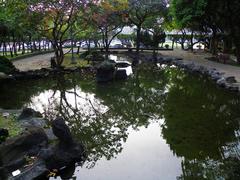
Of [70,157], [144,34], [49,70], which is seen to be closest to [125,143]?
[70,157]

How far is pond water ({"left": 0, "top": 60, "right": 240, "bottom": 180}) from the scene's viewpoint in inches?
439

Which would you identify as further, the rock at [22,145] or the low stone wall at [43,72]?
the low stone wall at [43,72]

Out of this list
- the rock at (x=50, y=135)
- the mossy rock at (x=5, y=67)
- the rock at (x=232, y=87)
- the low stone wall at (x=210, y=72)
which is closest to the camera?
the rock at (x=50, y=135)

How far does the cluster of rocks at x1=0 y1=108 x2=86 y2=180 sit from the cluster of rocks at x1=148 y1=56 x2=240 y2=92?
1307 centimetres

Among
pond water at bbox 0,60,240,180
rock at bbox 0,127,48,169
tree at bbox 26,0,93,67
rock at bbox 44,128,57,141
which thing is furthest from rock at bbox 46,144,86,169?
tree at bbox 26,0,93,67

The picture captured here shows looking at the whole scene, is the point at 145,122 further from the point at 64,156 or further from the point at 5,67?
the point at 5,67

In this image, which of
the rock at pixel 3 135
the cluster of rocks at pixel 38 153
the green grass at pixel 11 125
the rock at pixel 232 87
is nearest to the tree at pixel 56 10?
the rock at pixel 232 87

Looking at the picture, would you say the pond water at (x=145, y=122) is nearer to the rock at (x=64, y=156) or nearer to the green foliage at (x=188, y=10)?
the rock at (x=64, y=156)

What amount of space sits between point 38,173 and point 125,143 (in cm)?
434

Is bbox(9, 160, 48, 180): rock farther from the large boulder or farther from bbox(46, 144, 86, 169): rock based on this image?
the large boulder

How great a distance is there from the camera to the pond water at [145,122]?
11.2 meters

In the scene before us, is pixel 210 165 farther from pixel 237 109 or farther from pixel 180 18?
pixel 180 18

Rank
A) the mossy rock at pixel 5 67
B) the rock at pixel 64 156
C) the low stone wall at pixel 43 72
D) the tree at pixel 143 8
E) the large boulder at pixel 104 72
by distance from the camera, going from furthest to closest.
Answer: the tree at pixel 143 8
the low stone wall at pixel 43 72
the large boulder at pixel 104 72
the mossy rock at pixel 5 67
the rock at pixel 64 156

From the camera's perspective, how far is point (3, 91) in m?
23.9
